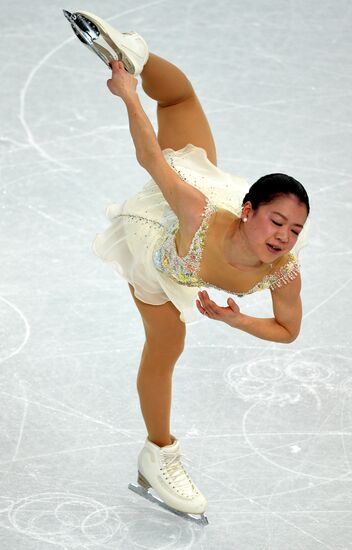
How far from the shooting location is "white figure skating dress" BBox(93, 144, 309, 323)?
321cm

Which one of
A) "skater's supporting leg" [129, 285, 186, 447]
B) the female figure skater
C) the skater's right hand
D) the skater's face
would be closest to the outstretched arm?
the female figure skater

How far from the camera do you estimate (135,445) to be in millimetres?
3818

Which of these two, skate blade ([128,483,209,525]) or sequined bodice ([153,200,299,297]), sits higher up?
sequined bodice ([153,200,299,297])

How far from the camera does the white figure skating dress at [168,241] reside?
3.21 meters

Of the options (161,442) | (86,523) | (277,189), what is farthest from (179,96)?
(86,523)

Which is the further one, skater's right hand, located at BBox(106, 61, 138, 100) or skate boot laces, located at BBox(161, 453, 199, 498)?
skate boot laces, located at BBox(161, 453, 199, 498)

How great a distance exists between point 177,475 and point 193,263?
2.42 feet

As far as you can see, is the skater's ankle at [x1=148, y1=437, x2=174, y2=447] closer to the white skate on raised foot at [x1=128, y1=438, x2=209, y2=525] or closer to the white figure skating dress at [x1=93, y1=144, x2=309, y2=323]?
the white skate on raised foot at [x1=128, y1=438, x2=209, y2=525]

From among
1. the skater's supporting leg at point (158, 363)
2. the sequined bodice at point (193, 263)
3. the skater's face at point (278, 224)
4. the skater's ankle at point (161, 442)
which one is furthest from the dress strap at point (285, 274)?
the skater's ankle at point (161, 442)

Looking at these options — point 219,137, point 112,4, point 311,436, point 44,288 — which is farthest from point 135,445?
point 112,4

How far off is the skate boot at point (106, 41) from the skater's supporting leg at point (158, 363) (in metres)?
0.65

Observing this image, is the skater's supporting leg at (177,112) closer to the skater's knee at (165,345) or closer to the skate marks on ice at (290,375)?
the skater's knee at (165,345)

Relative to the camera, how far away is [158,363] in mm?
3533

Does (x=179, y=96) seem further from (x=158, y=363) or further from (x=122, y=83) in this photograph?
(x=158, y=363)
